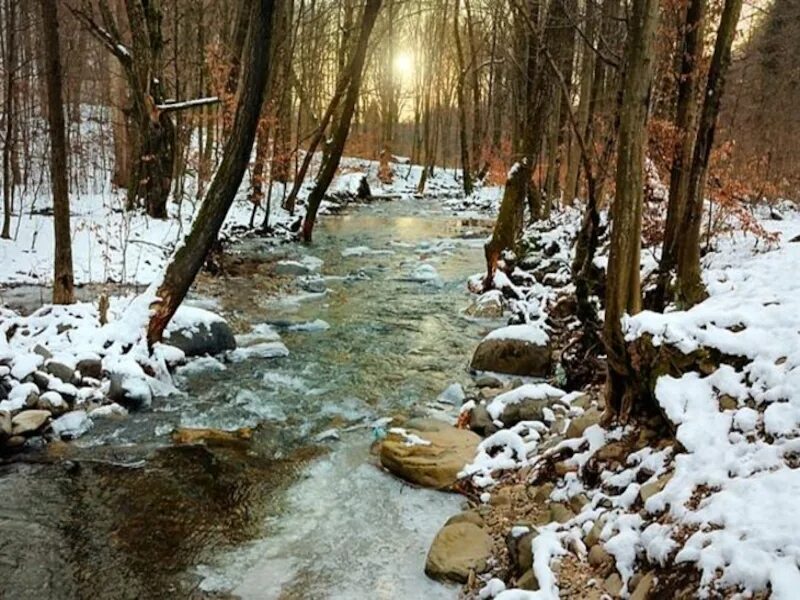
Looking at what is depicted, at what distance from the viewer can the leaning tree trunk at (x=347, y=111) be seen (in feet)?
45.0

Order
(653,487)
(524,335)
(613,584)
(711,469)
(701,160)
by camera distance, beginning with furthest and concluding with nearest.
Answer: (524,335), (701,160), (653,487), (711,469), (613,584)

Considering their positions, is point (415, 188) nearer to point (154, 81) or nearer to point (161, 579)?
point (154, 81)

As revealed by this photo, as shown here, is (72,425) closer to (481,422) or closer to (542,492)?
(481,422)

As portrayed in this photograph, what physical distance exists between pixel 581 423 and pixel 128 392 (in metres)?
4.51

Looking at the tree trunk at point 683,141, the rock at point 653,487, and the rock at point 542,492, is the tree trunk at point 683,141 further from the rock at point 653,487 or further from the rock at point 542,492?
the rock at point 653,487

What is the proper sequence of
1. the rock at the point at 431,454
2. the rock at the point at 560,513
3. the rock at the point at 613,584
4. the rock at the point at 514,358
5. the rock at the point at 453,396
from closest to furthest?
1. the rock at the point at 613,584
2. the rock at the point at 560,513
3. the rock at the point at 431,454
4. the rock at the point at 453,396
5. the rock at the point at 514,358

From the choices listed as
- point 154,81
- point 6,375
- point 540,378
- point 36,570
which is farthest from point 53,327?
point 154,81

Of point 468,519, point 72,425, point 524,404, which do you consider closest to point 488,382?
point 524,404

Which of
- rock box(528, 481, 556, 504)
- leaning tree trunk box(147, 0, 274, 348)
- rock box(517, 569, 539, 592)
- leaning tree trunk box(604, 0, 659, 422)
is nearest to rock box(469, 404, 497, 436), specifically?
rock box(528, 481, 556, 504)

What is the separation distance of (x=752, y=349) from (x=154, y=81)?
12.6 m

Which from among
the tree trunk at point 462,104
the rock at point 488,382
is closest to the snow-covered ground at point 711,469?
the rock at point 488,382

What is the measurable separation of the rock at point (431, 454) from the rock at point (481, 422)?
154 millimetres

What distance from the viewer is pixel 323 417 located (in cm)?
654

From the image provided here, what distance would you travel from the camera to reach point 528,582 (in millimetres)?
3463
